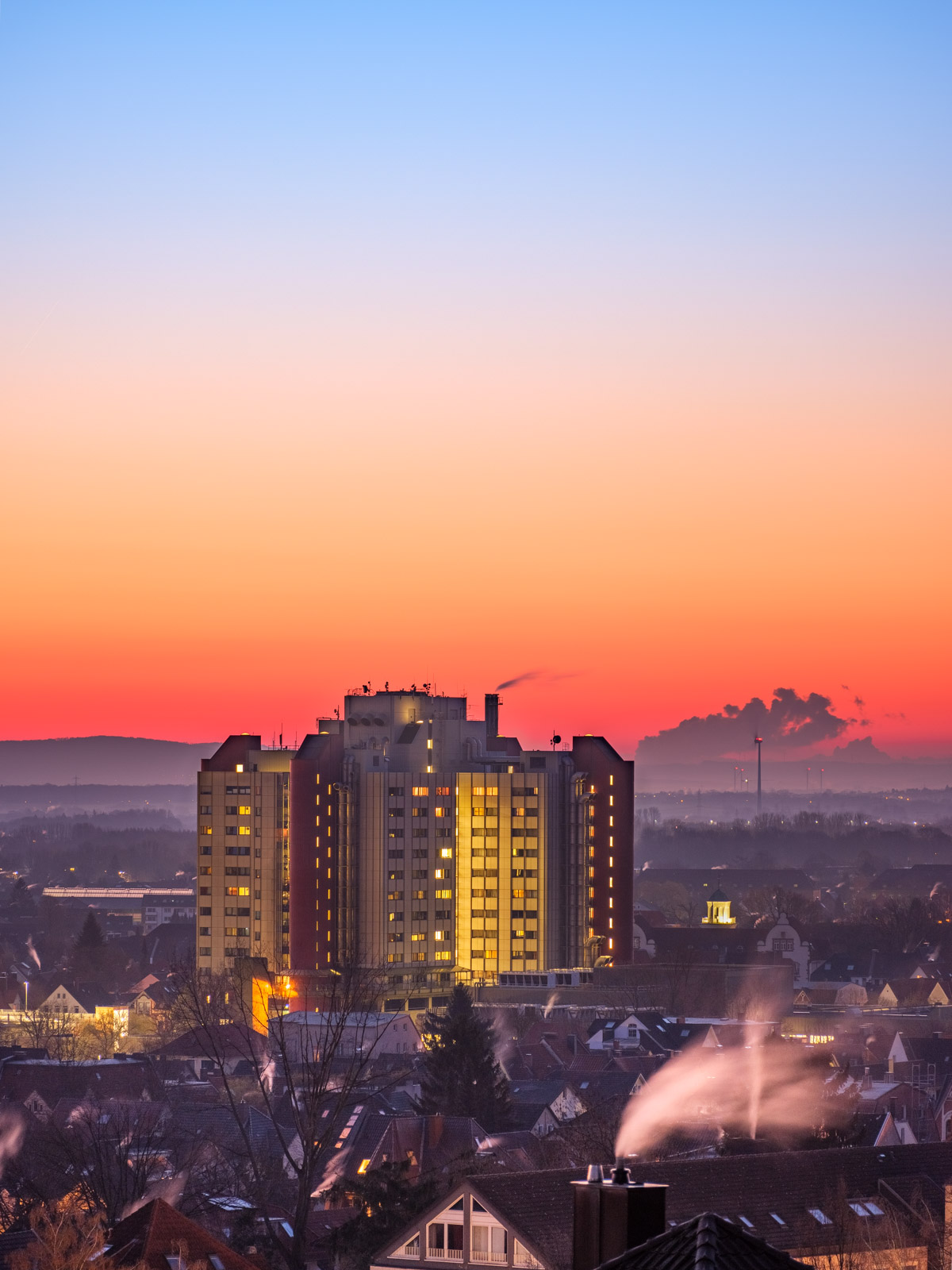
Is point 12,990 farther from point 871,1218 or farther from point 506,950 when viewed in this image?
point 871,1218

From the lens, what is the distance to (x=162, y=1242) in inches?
1361

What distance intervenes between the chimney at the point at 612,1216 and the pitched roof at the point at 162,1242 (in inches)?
668

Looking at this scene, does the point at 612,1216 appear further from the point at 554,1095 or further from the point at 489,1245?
the point at 554,1095

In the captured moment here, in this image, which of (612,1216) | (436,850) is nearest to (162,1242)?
(612,1216)

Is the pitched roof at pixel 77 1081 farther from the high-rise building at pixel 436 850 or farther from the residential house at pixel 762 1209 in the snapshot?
the high-rise building at pixel 436 850

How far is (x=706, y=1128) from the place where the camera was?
180 ft

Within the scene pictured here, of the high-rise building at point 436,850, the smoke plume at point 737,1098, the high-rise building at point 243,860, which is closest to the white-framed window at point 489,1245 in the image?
the smoke plume at point 737,1098

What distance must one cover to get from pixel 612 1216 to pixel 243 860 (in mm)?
107646

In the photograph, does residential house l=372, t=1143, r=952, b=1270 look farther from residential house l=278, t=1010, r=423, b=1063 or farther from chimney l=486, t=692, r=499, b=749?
chimney l=486, t=692, r=499, b=749

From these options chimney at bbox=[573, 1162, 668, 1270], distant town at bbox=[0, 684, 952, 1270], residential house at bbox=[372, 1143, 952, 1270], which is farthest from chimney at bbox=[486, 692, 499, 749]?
chimney at bbox=[573, 1162, 668, 1270]

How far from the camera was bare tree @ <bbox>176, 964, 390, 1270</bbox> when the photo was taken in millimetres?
38750

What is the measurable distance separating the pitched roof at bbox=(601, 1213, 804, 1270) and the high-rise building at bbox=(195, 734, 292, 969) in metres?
107

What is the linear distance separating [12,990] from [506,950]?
105ft

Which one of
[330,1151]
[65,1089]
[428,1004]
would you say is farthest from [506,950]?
[330,1151]
